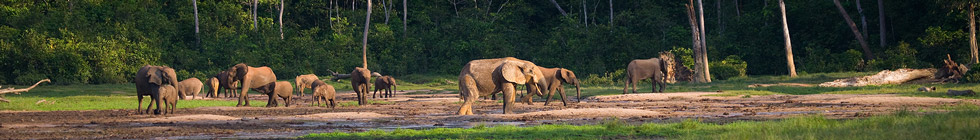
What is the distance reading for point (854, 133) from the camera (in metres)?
13.5

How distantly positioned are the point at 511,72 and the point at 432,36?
46179mm

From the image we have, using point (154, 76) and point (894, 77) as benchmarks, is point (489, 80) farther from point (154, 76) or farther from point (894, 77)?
point (894, 77)

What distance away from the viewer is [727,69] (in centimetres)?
5250

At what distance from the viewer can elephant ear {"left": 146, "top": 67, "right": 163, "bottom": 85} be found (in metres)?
24.9

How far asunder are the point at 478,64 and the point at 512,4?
161ft

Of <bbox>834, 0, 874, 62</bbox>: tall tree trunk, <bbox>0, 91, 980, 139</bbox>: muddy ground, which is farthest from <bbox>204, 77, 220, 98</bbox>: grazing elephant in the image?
<bbox>834, 0, 874, 62</bbox>: tall tree trunk

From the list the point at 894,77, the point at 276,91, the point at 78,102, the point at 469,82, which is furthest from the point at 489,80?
the point at 894,77

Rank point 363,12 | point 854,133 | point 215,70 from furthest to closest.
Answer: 1. point 363,12
2. point 215,70
3. point 854,133

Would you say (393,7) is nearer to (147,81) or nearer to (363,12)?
(363,12)

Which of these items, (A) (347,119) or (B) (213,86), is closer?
(A) (347,119)

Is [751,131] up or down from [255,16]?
down

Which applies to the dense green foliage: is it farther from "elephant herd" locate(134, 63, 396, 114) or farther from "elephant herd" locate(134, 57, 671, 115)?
"elephant herd" locate(134, 57, 671, 115)

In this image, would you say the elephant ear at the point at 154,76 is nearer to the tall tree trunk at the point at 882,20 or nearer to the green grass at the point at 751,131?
the green grass at the point at 751,131

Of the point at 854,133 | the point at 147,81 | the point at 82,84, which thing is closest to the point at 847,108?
the point at 854,133
